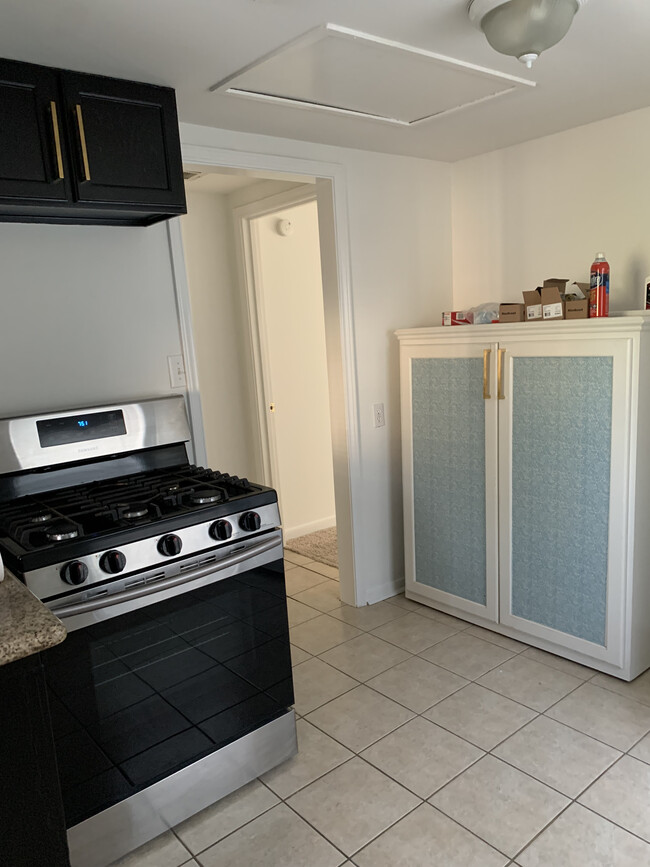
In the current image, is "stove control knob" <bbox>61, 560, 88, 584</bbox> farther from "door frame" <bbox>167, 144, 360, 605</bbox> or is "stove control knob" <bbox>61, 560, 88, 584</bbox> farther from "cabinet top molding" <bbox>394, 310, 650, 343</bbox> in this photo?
"cabinet top molding" <bbox>394, 310, 650, 343</bbox>

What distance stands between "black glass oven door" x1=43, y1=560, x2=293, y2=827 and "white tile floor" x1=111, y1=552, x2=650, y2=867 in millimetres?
253

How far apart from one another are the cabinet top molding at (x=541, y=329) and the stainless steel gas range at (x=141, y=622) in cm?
125

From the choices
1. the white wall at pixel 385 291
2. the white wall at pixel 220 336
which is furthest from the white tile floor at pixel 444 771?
the white wall at pixel 220 336

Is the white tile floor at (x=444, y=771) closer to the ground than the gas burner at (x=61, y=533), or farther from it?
closer to the ground

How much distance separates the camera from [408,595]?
340 cm

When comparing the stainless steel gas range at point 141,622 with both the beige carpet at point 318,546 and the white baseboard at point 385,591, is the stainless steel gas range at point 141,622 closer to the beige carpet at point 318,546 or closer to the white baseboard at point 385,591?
the white baseboard at point 385,591

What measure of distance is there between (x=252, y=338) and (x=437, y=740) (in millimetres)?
2604

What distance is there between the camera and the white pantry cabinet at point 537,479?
8.01ft

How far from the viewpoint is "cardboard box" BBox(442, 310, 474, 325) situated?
3.05m

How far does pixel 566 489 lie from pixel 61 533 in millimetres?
1864


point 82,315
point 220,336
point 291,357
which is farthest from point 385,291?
point 82,315

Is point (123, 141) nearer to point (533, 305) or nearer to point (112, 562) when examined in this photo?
point (112, 562)

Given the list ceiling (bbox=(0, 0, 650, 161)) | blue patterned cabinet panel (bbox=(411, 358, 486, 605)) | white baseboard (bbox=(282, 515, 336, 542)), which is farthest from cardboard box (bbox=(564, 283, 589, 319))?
white baseboard (bbox=(282, 515, 336, 542))

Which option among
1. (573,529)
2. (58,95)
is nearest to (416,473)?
(573,529)
